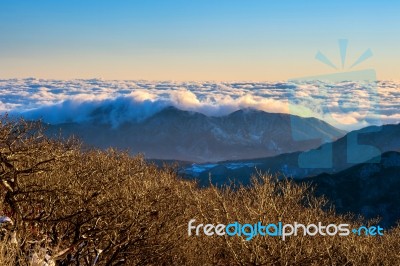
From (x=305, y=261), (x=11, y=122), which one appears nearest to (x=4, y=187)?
(x=11, y=122)

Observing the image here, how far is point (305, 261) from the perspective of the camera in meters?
36.2

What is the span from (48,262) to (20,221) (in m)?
5.69

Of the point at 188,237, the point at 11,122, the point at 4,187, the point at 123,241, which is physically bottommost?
the point at 188,237

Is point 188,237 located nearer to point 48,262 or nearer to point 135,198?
point 135,198

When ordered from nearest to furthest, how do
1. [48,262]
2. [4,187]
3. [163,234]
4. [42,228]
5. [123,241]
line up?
[48,262]
[4,187]
[42,228]
[123,241]
[163,234]

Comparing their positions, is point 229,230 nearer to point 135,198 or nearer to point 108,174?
point 135,198

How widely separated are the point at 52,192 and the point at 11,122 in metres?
7.07

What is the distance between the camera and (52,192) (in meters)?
39.4

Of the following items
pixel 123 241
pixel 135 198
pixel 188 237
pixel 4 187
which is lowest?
pixel 188 237

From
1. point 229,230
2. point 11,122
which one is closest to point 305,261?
point 229,230

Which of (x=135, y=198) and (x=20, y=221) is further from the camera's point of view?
(x=135, y=198)

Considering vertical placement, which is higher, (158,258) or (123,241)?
(123,241)

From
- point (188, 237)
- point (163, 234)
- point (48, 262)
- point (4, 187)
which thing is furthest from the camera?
point (188, 237)

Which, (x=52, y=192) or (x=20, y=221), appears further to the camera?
(x=52, y=192)
